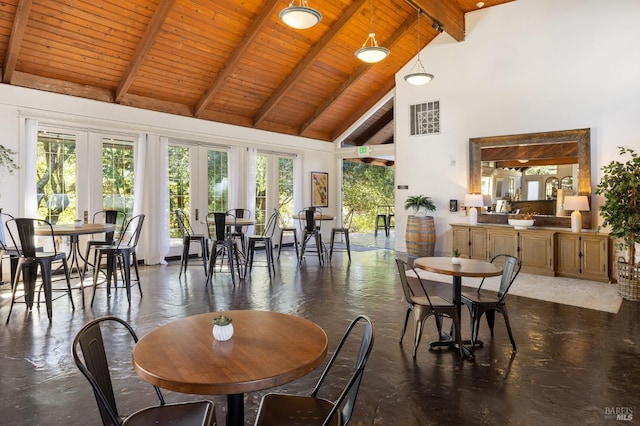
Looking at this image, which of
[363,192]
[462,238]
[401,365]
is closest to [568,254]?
[462,238]

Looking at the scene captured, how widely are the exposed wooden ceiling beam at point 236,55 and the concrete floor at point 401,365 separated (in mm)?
3663

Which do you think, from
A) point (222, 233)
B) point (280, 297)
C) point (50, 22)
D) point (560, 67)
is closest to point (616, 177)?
point (560, 67)

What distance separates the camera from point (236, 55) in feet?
20.7

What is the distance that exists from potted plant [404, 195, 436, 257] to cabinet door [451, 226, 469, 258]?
0.49 metres

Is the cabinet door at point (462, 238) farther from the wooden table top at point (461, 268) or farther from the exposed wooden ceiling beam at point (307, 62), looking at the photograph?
the exposed wooden ceiling beam at point (307, 62)

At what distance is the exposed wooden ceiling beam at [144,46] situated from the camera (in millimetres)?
5008

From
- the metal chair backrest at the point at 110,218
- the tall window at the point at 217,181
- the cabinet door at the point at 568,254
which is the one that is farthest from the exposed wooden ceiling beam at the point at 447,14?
the metal chair backrest at the point at 110,218

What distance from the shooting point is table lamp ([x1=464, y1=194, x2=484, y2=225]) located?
23.3ft

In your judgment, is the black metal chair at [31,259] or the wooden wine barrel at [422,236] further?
the wooden wine barrel at [422,236]

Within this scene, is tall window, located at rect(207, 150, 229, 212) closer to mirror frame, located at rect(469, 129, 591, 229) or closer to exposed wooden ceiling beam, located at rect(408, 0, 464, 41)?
exposed wooden ceiling beam, located at rect(408, 0, 464, 41)

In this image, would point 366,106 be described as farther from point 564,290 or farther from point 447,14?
point 564,290

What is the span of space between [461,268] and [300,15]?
2966 millimetres

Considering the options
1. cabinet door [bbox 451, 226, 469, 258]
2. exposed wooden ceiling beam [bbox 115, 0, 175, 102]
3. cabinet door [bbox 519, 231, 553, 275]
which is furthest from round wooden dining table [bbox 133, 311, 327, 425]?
cabinet door [bbox 451, 226, 469, 258]

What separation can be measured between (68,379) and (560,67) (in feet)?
24.9
